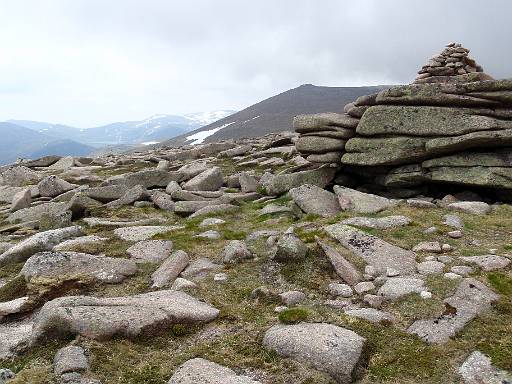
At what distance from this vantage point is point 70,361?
28.0 feet

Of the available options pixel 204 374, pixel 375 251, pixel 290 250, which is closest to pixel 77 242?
pixel 290 250

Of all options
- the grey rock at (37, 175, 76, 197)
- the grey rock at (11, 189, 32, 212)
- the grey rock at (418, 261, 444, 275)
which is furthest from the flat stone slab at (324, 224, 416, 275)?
the grey rock at (37, 175, 76, 197)

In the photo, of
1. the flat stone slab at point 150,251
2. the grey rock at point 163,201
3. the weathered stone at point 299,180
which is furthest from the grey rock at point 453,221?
the grey rock at point 163,201

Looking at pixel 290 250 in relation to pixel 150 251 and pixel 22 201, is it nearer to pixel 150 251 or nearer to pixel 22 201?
pixel 150 251

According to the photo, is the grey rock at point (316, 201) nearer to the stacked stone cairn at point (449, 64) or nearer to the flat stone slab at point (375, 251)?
the flat stone slab at point (375, 251)

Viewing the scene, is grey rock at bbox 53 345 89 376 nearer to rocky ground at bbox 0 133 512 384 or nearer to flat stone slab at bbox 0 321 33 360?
rocky ground at bbox 0 133 512 384

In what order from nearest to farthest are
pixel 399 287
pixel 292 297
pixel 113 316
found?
pixel 113 316 < pixel 292 297 < pixel 399 287

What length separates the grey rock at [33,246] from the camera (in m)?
15.9

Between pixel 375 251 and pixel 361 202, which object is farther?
pixel 361 202

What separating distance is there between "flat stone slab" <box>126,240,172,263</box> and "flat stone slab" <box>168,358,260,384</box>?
7.01 m

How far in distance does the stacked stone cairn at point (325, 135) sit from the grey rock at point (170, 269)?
1382 centimetres

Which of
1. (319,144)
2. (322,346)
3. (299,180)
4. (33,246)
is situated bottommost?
(322,346)

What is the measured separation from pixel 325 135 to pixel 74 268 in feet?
57.2

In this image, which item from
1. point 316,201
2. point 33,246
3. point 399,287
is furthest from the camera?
point 316,201
